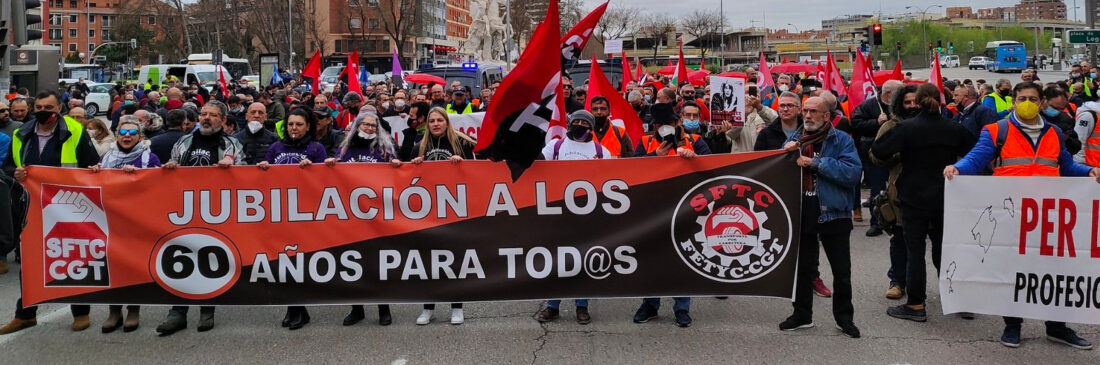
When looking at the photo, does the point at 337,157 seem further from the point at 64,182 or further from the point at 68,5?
the point at 68,5

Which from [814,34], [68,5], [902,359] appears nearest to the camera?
[902,359]

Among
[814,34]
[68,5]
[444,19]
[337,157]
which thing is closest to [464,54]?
[337,157]

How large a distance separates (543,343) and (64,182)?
134 inches

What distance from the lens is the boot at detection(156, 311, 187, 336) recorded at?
6410 mm

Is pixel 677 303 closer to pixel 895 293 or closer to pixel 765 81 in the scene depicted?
pixel 895 293

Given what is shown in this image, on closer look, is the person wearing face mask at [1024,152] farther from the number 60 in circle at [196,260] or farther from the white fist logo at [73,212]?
the white fist logo at [73,212]

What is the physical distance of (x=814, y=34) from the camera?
184 metres

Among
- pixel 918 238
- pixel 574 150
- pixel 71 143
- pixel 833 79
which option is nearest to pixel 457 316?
pixel 574 150

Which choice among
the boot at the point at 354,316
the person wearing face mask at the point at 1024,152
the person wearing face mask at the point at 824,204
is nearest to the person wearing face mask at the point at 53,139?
the boot at the point at 354,316

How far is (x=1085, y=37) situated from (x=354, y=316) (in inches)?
951

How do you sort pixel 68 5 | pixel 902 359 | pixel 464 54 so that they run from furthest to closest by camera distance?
pixel 68 5 < pixel 464 54 < pixel 902 359

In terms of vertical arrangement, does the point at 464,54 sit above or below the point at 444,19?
below

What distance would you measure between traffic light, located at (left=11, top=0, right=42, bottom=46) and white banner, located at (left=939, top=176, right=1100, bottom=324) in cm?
1403

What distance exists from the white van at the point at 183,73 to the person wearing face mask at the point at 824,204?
36705mm
